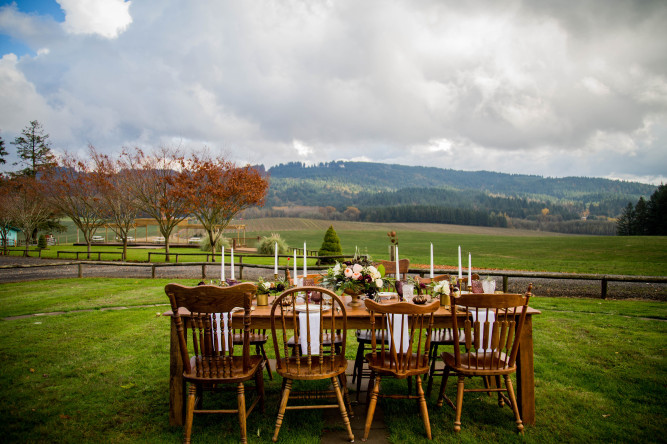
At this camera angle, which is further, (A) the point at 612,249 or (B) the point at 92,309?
(A) the point at 612,249

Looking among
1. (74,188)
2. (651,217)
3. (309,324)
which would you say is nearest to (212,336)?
(309,324)

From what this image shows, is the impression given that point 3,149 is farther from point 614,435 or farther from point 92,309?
point 614,435

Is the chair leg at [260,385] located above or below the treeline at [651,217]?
below

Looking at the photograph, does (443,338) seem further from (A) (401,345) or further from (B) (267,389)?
(B) (267,389)

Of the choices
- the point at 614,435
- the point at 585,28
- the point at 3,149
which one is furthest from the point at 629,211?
the point at 3,149

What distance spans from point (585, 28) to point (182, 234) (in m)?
43.6

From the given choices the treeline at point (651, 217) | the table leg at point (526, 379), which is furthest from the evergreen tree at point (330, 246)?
the treeline at point (651, 217)

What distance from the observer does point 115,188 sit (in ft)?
74.2

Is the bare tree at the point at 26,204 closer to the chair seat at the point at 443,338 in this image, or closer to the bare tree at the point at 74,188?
the bare tree at the point at 74,188

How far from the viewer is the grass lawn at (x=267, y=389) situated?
3.44 metres

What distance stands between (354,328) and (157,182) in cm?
2084

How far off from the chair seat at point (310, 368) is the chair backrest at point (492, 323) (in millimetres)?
1142

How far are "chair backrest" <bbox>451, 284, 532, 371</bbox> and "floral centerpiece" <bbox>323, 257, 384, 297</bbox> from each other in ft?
2.82

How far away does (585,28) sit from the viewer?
49.8 feet
